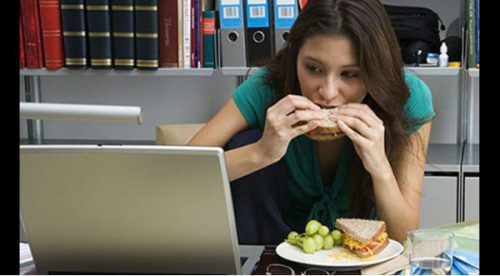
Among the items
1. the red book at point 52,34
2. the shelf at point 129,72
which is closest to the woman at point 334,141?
the shelf at point 129,72

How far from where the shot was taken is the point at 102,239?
0.91m

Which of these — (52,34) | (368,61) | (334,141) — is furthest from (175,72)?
(368,61)

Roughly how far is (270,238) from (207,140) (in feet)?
1.17

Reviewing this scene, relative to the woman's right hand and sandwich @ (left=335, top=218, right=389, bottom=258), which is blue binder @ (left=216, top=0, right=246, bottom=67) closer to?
the woman's right hand

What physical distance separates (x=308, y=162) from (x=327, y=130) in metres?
0.20

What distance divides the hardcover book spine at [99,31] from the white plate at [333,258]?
159cm

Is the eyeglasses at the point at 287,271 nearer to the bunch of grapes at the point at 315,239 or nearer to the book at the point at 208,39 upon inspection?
the bunch of grapes at the point at 315,239

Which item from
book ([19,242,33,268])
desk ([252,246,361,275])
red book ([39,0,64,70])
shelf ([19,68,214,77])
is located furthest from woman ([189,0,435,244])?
red book ([39,0,64,70])

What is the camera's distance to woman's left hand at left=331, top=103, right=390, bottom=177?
4.55 feet

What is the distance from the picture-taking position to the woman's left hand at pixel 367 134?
1388 millimetres

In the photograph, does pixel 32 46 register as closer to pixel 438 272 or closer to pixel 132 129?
pixel 132 129
